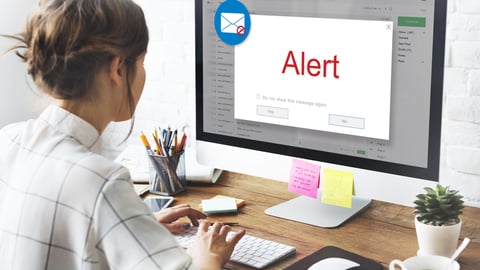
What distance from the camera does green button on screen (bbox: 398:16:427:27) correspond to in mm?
1403

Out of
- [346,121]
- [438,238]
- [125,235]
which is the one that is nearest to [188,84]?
[346,121]

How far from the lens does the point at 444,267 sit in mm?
1302

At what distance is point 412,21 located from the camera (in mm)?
1414

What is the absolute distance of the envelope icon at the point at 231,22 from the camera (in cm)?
165

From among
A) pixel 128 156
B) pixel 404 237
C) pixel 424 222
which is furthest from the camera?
pixel 128 156

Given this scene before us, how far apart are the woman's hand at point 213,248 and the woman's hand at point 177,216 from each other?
14 centimetres

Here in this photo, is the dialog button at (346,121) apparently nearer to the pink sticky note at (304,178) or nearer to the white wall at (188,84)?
the pink sticky note at (304,178)

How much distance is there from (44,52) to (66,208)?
26 centimetres

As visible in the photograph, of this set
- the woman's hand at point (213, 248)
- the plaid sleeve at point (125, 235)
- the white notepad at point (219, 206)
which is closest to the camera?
the plaid sleeve at point (125, 235)

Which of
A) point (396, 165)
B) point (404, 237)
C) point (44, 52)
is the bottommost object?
point (404, 237)

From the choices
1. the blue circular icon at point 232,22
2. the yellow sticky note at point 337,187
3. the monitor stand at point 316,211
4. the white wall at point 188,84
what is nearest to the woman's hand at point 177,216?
the monitor stand at point 316,211

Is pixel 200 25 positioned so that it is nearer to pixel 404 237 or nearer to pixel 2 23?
pixel 404 237

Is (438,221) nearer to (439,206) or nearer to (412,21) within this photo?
(439,206)

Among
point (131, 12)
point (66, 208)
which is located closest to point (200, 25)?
point (131, 12)
